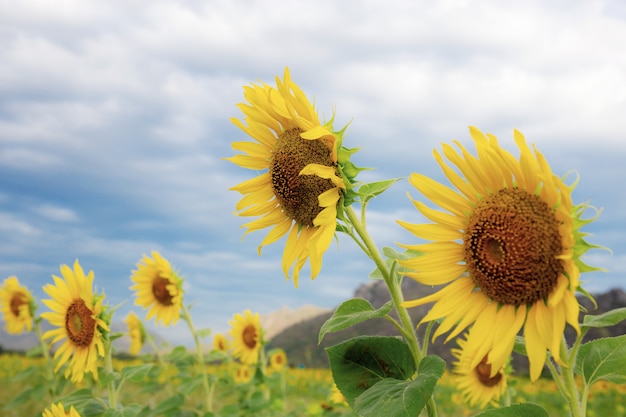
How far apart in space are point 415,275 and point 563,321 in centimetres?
48

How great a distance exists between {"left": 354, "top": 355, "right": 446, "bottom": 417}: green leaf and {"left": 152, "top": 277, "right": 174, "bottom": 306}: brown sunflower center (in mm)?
4423

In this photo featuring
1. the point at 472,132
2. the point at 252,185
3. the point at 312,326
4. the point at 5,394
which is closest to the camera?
the point at 472,132

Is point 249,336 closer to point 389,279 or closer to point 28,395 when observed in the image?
point 28,395

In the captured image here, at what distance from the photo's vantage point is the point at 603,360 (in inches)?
92.4

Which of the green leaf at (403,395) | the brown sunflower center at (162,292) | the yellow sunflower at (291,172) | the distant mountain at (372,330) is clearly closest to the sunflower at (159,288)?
the brown sunflower center at (162,292)

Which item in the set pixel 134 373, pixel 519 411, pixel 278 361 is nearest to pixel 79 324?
pixel 134 373

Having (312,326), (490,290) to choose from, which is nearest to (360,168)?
(490,290)

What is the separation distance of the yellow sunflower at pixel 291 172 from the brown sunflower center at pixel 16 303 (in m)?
5.46

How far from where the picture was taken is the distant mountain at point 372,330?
16922 mm

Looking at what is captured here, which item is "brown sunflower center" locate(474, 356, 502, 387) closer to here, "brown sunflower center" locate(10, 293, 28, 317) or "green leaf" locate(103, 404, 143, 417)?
"green leaf" locate(103, 404, 143, 417)

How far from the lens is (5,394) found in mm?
10641

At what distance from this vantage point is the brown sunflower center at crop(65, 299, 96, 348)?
4176 millimetres

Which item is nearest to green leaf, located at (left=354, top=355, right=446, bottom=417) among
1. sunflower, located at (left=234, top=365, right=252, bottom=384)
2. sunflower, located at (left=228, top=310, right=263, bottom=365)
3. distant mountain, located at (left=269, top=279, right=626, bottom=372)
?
sunflower, located at (left=228, top=310, right=263, bottom=365)

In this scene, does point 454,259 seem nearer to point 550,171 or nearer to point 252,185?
point 550,171
